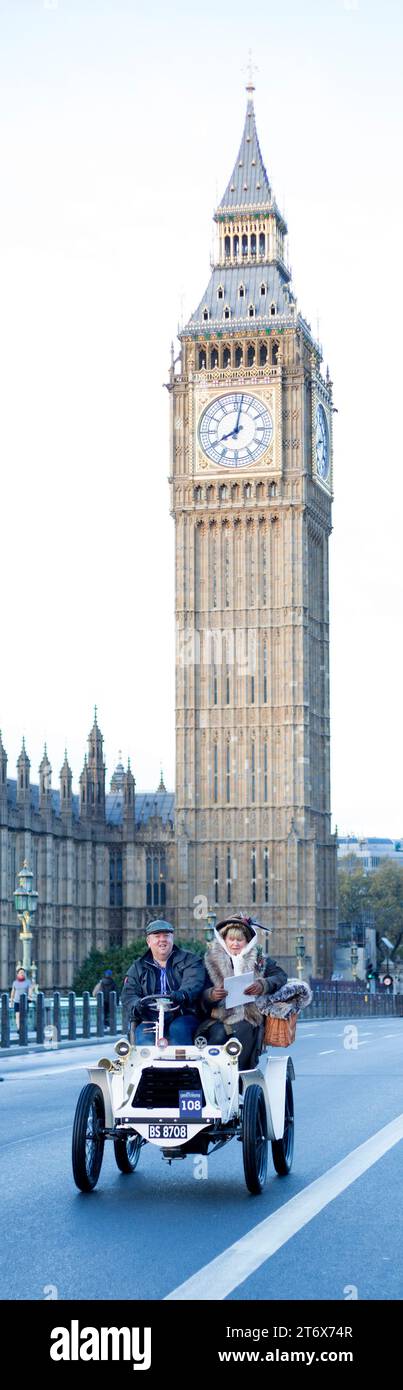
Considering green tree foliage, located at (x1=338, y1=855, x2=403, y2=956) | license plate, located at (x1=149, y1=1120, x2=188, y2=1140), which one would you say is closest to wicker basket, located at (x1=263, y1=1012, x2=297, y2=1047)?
license plate, located at (x1=149, y1=1120, x2=188, y2=1140)

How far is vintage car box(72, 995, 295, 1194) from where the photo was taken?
11.7m

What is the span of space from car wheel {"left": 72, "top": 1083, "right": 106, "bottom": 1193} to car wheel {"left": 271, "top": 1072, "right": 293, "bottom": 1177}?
121 centimetres

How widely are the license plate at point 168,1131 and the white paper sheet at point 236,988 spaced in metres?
1.15

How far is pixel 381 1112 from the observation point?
1819 centimetres

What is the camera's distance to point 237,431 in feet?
315

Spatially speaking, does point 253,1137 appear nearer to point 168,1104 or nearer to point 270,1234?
point 168,1104

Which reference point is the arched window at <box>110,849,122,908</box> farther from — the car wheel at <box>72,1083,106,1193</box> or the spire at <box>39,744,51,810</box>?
the car wheel at <box>72,1083,106,1193</box>

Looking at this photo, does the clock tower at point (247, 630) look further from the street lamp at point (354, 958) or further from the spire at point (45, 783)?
the spire at point (45, 783)

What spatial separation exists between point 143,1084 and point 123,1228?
131cm

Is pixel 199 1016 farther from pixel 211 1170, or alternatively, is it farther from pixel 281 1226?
pixel 281 1226

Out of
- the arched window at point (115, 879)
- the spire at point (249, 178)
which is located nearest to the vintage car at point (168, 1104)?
the arched window at point (115, 879)

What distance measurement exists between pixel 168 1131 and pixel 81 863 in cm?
8538

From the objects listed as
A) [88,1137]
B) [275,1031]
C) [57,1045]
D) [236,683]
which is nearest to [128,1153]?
[275,1031]

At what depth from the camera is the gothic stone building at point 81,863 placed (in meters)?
88.4
